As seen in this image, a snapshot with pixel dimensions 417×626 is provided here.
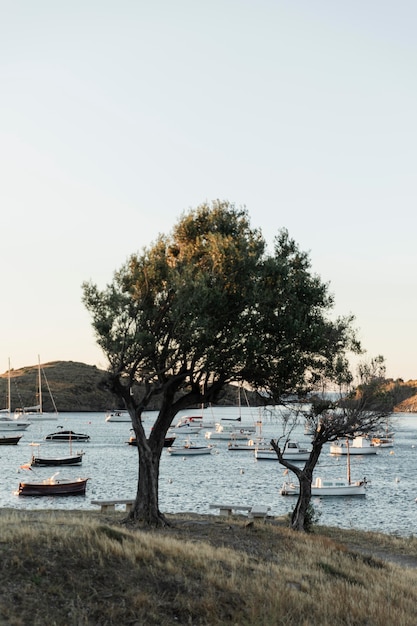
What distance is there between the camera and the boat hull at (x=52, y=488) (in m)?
67.4

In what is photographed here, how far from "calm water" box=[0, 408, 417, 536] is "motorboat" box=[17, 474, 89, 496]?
0.71 m

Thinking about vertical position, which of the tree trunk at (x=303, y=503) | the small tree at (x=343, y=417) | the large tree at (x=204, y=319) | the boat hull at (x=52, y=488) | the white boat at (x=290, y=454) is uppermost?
the large tree at (x=204, y=319)

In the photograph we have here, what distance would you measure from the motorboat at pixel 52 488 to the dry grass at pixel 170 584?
45515 mm

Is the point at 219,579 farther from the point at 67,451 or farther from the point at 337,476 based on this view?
the point at 67,451

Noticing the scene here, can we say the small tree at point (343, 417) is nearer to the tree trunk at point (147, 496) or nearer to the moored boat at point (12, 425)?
the tree trunk at point (147, 496)

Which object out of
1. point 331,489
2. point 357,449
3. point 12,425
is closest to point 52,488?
point 331,489

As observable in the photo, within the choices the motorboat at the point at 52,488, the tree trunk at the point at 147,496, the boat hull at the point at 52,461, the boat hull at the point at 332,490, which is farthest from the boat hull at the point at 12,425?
the tree trunk at the point at 147,496

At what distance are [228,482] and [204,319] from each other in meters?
63.7

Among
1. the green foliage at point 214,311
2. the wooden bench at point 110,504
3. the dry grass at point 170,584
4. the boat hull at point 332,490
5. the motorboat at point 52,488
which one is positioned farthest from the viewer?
the boat hull at point 332,490

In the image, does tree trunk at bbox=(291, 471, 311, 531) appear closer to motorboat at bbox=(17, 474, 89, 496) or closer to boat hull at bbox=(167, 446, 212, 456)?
motorboat at bbox=(17, 474, 89, 496)

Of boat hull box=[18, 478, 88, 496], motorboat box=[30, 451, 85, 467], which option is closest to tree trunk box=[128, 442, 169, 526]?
boat hull box=[18, 478, 88, 496]

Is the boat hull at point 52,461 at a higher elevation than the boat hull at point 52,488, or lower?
lower

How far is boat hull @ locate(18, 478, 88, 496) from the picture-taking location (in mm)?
67375

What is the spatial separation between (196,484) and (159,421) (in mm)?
55975
